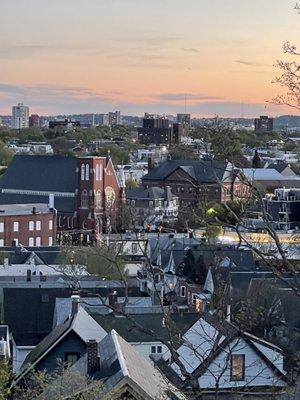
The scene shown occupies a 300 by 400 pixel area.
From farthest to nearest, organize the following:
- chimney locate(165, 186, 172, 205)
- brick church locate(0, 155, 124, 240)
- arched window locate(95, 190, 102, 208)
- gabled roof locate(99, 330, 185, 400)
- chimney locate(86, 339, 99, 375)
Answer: chimney locate(165, 186, 172, 205) < arched window locate(95, 190, 102, 208) < brick church locate(0, 155, 124, 240) < chimney locate(86, 339, 99, 375) < gabled roof locate(99, 330, 185, 400)

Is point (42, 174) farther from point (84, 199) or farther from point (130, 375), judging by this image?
point (130, 375)

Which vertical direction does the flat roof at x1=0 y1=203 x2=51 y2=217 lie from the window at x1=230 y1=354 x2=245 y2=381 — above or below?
below

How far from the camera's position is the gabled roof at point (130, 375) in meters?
15.8

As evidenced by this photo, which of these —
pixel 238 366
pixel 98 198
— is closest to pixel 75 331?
pixel 238 366

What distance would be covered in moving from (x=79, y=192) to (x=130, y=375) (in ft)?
190

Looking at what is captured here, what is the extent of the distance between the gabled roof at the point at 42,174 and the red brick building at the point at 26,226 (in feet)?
33.7

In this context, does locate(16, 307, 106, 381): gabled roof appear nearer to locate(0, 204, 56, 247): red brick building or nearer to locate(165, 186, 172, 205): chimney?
locate(0, 204, 56, 247): red brick building

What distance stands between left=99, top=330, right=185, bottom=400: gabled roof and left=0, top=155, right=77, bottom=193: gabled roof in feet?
185

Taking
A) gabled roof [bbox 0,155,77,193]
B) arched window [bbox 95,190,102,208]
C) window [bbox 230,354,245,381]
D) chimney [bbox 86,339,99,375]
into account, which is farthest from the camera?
gabled roof [bbox 0,155,77,193]

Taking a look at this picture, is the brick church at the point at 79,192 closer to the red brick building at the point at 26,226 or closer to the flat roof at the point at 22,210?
the flat roof at the point at 22,210

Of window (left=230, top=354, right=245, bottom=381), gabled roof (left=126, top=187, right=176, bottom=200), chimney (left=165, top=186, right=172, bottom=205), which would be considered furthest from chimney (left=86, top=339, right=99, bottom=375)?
gabled roof (left=126, top=187, right=176, bottom=200)

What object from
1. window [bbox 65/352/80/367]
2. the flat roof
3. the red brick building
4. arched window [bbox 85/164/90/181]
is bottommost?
the red brick building

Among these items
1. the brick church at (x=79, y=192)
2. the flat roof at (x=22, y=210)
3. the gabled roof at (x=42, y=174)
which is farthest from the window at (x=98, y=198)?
the flat roof at (x=22, y=210)

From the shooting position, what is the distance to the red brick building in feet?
207
